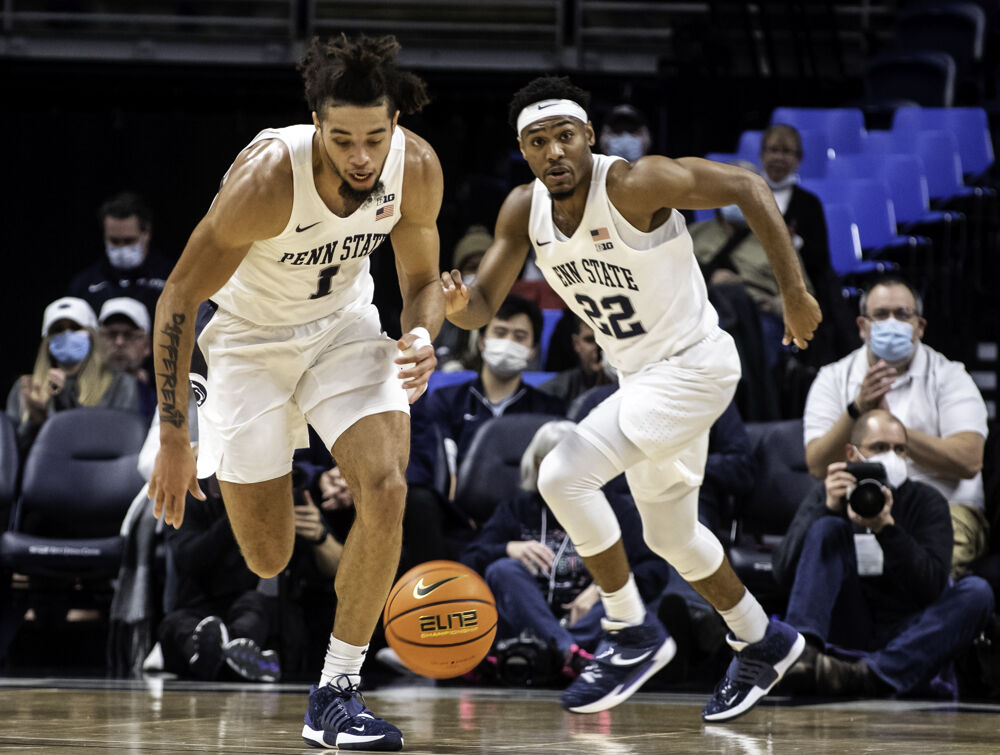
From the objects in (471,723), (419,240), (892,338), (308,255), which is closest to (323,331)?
(308,255)

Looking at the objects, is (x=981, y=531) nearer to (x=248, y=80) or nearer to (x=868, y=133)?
(x=868, y=133)

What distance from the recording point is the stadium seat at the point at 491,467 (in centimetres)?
703

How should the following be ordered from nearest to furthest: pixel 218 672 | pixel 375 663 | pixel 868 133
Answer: pixel 218 672, pixel 375 663, pixel 868 133

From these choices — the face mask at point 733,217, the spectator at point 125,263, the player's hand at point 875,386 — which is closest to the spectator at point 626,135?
the face mask at point 733,217

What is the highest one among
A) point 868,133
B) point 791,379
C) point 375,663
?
point 868,133

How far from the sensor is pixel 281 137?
Result: 4.16 m

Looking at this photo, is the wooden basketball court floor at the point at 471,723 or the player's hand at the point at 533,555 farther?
the player's hand at the point at 533,555

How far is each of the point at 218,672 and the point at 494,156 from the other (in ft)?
25.8

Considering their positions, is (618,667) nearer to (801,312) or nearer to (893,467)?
(801,312)

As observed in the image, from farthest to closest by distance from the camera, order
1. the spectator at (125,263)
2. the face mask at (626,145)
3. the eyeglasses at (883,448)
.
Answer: the face mask at (626,145), the spectator at (125,263), the eyeglasses at (883,448)

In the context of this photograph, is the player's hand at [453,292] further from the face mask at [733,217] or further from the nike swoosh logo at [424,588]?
the face mask at [733,217]

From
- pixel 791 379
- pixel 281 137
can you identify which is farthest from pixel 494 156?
pixel 281 137

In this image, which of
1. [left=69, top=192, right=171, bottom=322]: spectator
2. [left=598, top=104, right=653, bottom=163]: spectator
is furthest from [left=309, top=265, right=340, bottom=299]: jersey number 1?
[left=598, top=104, right=653, bottom=163]: spectator

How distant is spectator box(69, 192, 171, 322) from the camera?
9148 mm
